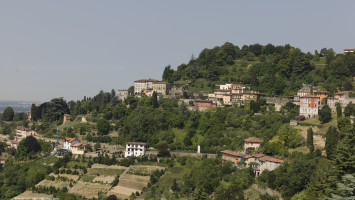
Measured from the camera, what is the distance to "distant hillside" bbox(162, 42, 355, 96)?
2422 inches

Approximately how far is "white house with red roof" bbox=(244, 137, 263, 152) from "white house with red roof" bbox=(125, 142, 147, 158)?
41.2ft

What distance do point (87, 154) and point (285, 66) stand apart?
36.8 meters

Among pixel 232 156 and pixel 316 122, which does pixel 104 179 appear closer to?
pixel 232 156

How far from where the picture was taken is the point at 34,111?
69.6 meters

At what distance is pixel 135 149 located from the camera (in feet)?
159

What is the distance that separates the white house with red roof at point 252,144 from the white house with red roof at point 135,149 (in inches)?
494

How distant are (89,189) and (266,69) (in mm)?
40910

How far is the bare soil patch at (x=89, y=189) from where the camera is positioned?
40.4 m

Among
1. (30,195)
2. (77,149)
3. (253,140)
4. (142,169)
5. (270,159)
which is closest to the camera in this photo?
(270,159)

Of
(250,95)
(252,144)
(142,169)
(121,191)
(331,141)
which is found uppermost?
(250,95)

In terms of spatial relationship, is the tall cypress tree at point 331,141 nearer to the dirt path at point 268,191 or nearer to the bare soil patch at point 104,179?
the dirt path at point 268,191

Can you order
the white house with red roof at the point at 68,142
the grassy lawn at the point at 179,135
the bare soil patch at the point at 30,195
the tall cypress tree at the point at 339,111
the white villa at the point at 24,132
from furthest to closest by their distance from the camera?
1. the white villa at the point at 24,132
2. the white house with red roof at the point at 68,142
3. the grassy lawn at the point at 179,135
4. the tall cypress tree at the point at 339,111
5. the bare soil patch at the point at 30,195

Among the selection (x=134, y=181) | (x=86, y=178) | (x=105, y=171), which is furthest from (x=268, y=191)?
(x=86, y=178)

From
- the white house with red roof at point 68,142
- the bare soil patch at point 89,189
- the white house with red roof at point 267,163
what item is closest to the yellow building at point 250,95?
the white house with red roof at point 267,163
